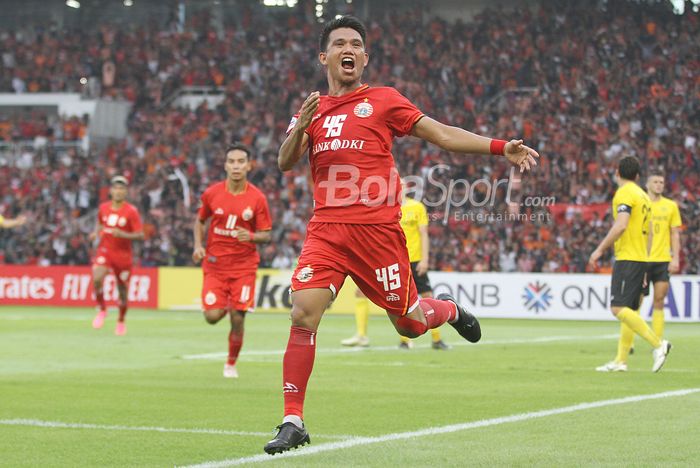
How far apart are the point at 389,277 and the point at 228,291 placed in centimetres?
580

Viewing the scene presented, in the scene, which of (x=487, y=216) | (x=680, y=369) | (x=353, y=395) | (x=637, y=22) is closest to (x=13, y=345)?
(x=353, y=395)

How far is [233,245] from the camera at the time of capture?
42.6 feet

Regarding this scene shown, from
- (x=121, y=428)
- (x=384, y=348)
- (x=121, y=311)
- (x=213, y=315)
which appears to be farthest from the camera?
(x=121, y=311)

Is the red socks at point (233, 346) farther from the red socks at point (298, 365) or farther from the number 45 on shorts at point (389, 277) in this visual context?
the red socks at point (298, 365)

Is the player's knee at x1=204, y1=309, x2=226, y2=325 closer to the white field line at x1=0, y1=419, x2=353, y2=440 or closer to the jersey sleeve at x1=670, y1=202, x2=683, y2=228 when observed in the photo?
the white field line at x1=0, y1=419, x2=353, y2=440

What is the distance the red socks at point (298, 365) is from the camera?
6.82m

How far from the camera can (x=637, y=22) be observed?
35688 mm

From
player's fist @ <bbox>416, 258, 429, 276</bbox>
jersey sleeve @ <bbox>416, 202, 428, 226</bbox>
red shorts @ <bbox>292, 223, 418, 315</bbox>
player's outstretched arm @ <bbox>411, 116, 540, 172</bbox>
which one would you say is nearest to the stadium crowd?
jersey sleeve @ <bbox>416, 202, 428, 226</bbox>

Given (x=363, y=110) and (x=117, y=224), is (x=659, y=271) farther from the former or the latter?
(x=117, y=224)

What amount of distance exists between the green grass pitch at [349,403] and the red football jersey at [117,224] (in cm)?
263

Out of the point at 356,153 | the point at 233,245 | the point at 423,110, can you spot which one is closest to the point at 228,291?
the point at 233,245

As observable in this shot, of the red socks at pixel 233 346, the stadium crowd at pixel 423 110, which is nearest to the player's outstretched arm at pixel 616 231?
the red socks at pixel 233 346

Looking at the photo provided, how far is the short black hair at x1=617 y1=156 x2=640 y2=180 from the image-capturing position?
1320 centimetres

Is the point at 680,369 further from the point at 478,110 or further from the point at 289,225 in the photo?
the point at 478,110
